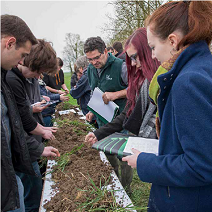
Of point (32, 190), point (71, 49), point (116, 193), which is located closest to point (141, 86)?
point (116, 193)

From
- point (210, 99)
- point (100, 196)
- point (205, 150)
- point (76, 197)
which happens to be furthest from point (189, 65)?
point (76, 197)

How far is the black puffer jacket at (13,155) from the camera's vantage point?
1290mm

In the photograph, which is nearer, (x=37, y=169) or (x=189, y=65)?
(x=189, y=65)

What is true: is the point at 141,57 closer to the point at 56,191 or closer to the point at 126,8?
the point at 56,191

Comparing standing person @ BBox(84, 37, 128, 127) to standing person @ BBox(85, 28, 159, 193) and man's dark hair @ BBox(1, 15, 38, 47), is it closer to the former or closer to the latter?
standing person @ BBox(85, 28, 159, 193)

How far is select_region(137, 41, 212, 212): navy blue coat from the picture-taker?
0.77 meters

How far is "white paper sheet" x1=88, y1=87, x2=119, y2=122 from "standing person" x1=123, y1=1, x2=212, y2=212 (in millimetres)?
1527

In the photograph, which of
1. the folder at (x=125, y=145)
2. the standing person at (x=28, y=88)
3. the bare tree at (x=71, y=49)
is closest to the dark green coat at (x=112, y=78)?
the standing person at (x=28, y=88)

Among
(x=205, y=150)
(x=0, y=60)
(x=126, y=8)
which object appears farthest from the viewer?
(x=126, y=8)

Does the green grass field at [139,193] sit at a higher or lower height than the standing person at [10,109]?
lower

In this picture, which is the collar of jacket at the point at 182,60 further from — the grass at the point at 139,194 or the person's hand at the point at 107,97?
the grass at the point at 139,194

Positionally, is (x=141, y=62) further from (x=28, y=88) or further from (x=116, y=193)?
(x=28, y=88)

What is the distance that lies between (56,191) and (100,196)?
17.0 inches

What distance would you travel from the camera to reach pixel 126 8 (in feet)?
36.1
